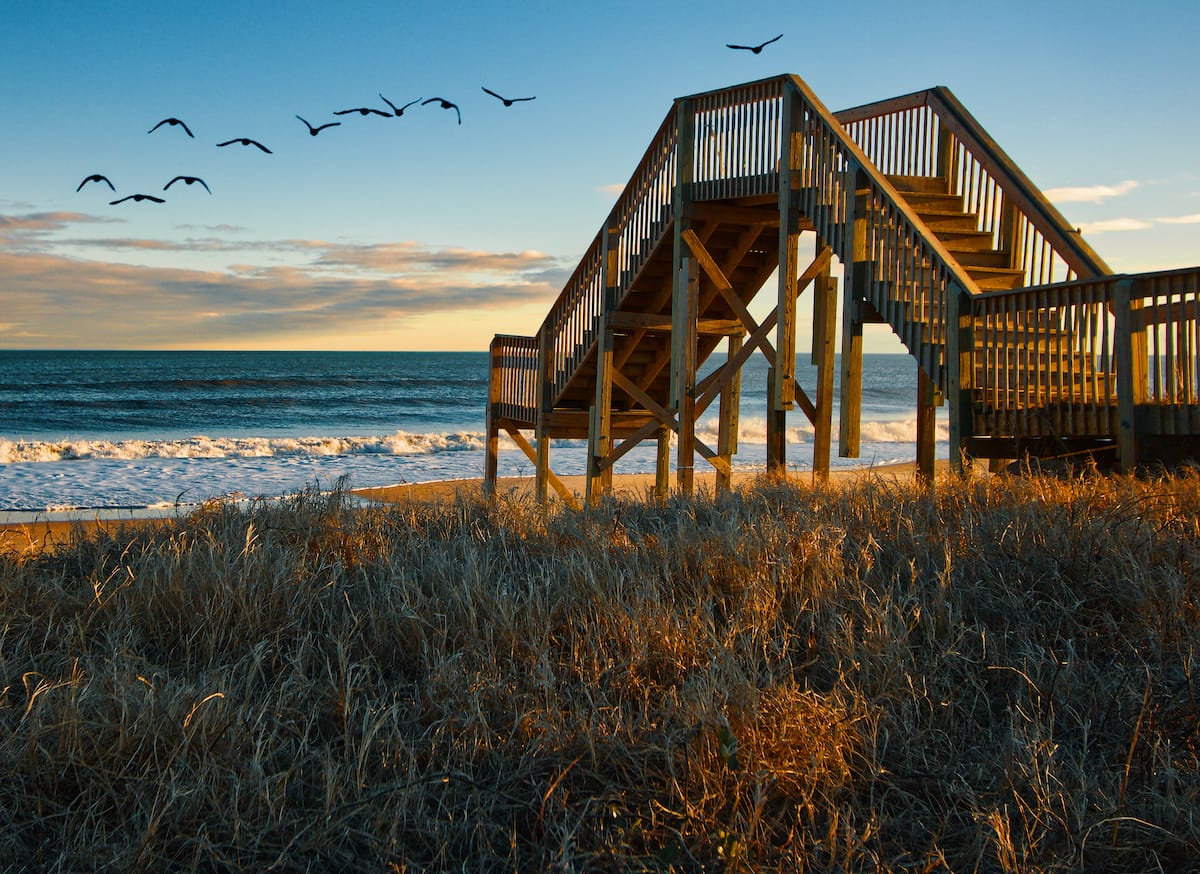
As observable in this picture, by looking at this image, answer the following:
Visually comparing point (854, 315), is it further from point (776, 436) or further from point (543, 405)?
point (543, 405)

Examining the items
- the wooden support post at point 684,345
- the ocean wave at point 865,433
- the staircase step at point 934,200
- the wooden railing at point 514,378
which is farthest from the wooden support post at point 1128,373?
the ocean wave at point 865,433

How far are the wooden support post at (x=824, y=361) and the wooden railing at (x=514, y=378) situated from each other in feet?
15.1

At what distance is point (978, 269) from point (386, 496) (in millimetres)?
10098

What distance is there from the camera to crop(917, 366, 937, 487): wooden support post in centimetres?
1019

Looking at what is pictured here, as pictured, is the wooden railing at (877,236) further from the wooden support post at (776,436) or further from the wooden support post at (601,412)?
the wooden support post at (601,412)

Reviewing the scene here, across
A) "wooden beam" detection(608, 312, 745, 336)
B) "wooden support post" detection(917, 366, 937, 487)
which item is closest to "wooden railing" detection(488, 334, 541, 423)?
"wooden beam" detection(608, 312, 745, 336)

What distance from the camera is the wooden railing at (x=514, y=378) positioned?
49.2 feet

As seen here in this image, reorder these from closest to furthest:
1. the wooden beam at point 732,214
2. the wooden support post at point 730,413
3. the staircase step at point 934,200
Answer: the staircase step at point 934,200 < the wooden beam at point 732,214 < the wooden support post at point 730,413

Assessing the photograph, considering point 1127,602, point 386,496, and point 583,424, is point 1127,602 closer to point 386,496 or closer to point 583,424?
point 583,424

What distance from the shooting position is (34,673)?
3781mm

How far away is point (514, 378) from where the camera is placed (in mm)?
15625

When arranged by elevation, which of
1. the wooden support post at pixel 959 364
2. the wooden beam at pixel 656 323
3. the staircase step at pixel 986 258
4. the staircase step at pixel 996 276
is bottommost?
the wooden support post at pixel 959 364

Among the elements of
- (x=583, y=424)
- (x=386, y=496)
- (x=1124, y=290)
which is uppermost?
(x=1124, y=290)

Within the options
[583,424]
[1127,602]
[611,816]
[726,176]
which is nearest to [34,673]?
[611,816]
